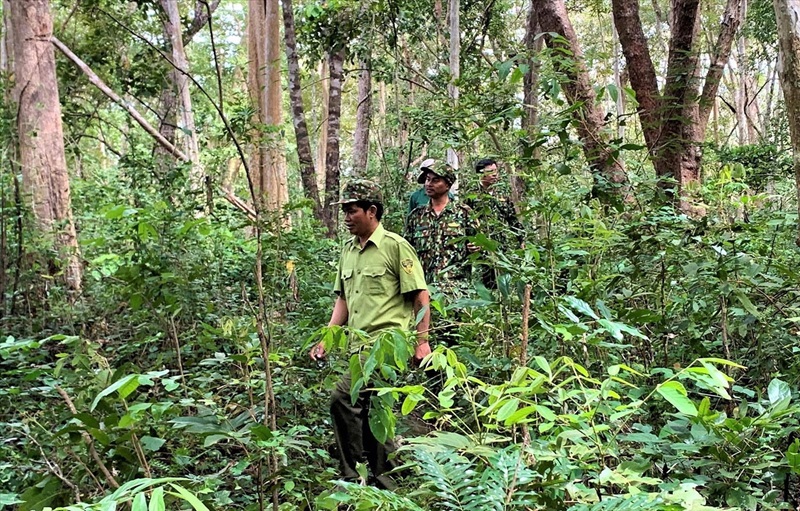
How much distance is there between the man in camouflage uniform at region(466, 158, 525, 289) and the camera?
10.7ft

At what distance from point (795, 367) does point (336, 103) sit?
834cm

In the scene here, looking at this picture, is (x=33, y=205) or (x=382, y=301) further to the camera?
(x=33, y=205)

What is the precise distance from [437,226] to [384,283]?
1.39 meters

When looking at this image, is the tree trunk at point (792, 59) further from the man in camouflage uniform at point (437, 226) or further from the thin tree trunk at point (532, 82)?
the man in camouflage uniform at point (437, 226)

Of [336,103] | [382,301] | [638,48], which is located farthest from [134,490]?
[336,103]

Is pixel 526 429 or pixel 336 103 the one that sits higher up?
pixel 336 103

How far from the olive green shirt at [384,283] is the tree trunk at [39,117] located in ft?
13.7

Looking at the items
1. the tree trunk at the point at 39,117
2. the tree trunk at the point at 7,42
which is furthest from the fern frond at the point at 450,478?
the tree trunk at the point at 7,42

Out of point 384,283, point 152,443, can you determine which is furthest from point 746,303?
point 152,443

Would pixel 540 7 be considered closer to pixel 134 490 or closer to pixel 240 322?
pixel 240 322

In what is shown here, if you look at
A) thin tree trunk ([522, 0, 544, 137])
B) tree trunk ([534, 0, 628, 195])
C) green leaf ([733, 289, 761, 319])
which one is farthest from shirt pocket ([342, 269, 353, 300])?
green leaf ([733, 289, 761, 319])

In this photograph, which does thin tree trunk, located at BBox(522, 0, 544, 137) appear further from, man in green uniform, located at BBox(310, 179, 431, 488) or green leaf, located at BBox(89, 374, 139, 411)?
green leaf, located at BBox(89, 374, 139, 411)

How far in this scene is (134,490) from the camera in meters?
1.26

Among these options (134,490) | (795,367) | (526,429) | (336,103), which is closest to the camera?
(134,490)
